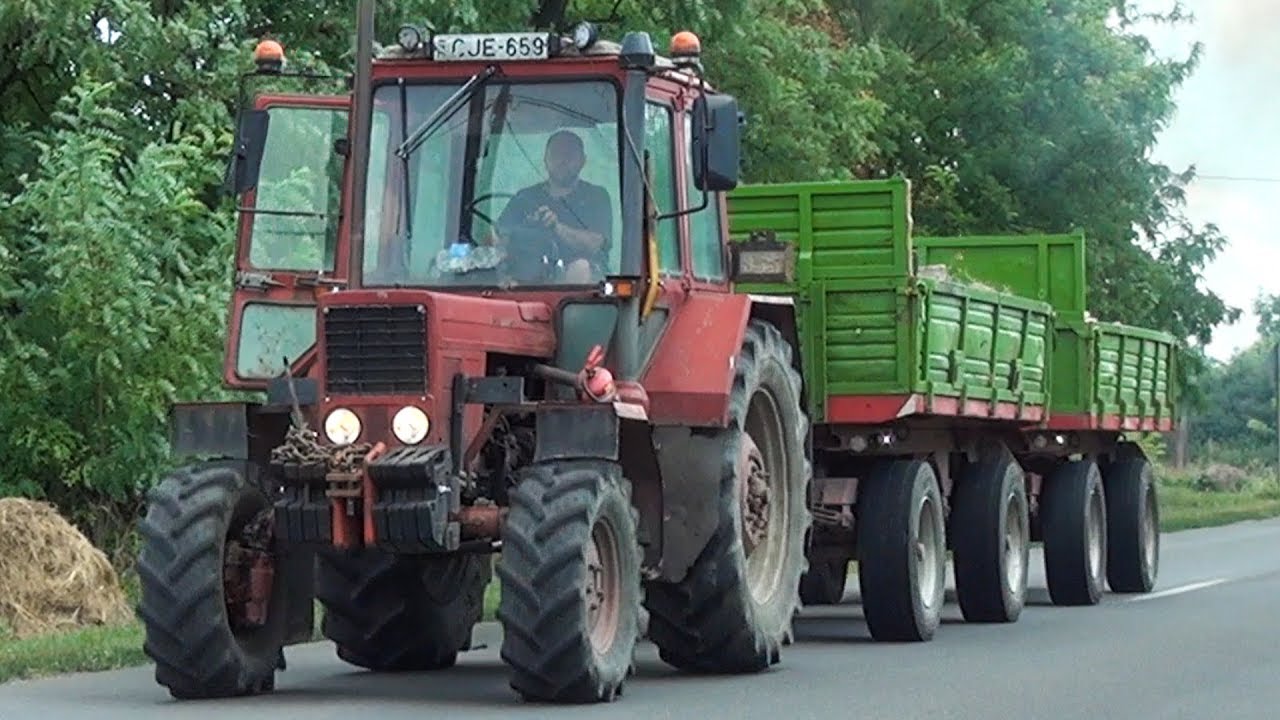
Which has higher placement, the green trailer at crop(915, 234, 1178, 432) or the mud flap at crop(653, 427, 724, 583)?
the green trailer at crop(915, 234, 1178, 432)

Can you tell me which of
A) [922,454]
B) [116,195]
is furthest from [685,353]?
[116,195]

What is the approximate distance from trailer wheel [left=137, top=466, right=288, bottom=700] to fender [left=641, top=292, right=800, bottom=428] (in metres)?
2.09

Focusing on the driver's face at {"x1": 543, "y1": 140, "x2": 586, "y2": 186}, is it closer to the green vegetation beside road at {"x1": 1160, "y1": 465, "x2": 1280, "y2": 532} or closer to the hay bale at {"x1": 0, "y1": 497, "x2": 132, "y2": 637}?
the hay bale at {"x1": 0, "y1": 497, "x2": 132, "y2": 637}

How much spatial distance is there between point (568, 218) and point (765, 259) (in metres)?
3.13

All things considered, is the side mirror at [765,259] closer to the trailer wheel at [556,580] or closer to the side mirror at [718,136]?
the side mirror at [718,136]

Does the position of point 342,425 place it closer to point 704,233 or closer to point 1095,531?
point 704,233

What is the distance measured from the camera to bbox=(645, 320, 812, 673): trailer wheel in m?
14.2

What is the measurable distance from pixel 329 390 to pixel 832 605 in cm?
933

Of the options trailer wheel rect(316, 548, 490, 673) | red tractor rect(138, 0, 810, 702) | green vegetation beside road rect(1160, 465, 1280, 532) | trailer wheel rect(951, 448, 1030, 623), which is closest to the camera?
red tractor rect(138, 0, 810, 702)

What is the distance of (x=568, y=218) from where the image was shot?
13.8 meters

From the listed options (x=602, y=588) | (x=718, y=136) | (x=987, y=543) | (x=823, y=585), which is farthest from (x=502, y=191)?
(x=823, y=585)

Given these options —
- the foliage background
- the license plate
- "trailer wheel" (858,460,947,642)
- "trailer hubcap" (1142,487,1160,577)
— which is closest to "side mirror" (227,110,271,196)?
the license plate

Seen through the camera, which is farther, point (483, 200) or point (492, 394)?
point (483, 200)

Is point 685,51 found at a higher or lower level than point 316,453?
higher
